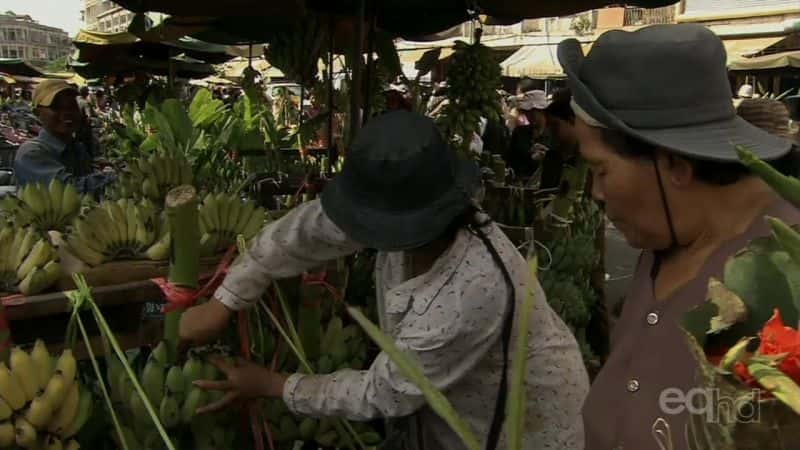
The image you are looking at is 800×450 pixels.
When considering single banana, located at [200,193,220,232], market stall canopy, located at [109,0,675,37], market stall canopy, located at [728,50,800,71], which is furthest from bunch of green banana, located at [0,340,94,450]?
market stall canopy, located at [728,50,800,71]

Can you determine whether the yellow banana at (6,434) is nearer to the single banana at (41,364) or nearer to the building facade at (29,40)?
the single banana at (41,364)

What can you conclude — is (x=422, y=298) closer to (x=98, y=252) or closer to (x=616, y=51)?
(x=616, y=51)

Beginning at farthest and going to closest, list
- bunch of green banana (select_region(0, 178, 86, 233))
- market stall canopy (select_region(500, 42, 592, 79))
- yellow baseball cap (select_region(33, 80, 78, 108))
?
market stall canopy (select_region(500, 42, 592, 79)) < yellow baseball cap (select_region(33, 80, 78, 108)) < bunch of green banana (select_region(0, 178, 86, 233))

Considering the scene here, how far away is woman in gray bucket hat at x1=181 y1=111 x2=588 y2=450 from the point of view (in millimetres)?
1349

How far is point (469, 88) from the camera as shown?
4582 millimetres

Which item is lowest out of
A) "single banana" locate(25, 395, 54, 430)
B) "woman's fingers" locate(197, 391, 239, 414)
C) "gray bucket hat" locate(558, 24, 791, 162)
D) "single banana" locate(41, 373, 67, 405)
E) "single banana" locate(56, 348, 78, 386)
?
"woman's fingers" locate(197, 391, 239, 414)

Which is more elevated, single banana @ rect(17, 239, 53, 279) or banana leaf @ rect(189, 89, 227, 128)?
banana leaf @ rect(189, 89, 227, 128)

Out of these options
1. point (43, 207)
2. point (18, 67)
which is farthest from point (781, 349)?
point (18, 67)

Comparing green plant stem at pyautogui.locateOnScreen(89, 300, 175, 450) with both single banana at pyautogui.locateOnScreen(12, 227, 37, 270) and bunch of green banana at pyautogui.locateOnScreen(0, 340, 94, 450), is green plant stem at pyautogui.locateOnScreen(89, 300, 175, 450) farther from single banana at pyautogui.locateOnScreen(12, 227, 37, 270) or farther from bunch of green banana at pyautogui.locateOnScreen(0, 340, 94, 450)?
single banana at pyautogui.locateOnScreen(12, 227, 37, 270)

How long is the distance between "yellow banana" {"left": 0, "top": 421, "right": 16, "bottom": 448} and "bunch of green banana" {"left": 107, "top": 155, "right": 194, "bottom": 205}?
1.39m

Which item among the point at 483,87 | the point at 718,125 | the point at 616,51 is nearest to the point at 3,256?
the point at 616,51

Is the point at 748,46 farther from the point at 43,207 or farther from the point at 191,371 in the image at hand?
the point at 191,371

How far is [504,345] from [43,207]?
1476mm

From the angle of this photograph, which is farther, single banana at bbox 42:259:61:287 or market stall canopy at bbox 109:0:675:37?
market stall canopy at bbox 109:0:675:37
